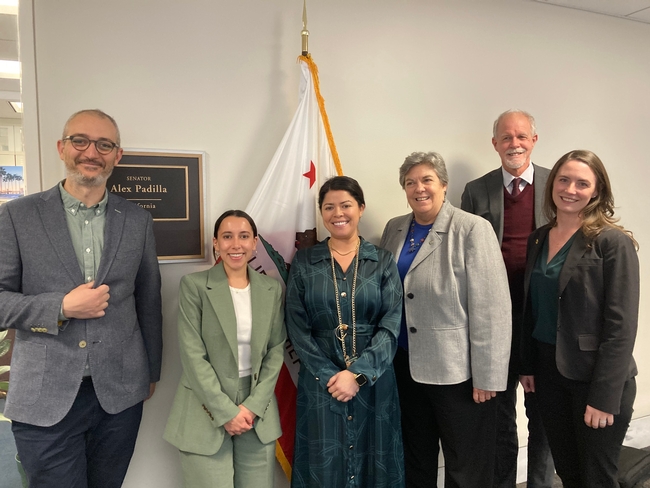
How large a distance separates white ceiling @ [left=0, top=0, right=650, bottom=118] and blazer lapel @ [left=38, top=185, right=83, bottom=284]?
0.99 meters

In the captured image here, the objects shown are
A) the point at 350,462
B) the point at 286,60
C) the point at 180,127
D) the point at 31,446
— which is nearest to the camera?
the point at 31,446

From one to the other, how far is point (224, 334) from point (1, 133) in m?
2.28

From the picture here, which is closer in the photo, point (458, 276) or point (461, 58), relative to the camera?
point (458, 276)

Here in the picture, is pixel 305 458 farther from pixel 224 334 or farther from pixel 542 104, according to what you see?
pixel 542 104

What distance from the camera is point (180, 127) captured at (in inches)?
80.7

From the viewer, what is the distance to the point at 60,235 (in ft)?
4.94

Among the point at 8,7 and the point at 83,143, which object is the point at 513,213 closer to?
the point at 83,143

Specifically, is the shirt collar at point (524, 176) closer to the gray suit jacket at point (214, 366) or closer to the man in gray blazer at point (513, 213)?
the man in gray blazer at point (513, 213)

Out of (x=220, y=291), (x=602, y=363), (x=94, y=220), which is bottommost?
(x=602, y=363)

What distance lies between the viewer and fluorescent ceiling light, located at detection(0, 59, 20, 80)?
2.04 m

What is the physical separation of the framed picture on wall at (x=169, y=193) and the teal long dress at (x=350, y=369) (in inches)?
24.0

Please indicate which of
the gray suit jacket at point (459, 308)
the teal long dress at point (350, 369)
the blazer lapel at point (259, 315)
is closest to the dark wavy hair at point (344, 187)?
the teal long dress at point (350, 369)

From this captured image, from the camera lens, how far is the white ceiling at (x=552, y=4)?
198cm

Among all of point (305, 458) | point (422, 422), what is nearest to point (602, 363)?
point (422, 422)
